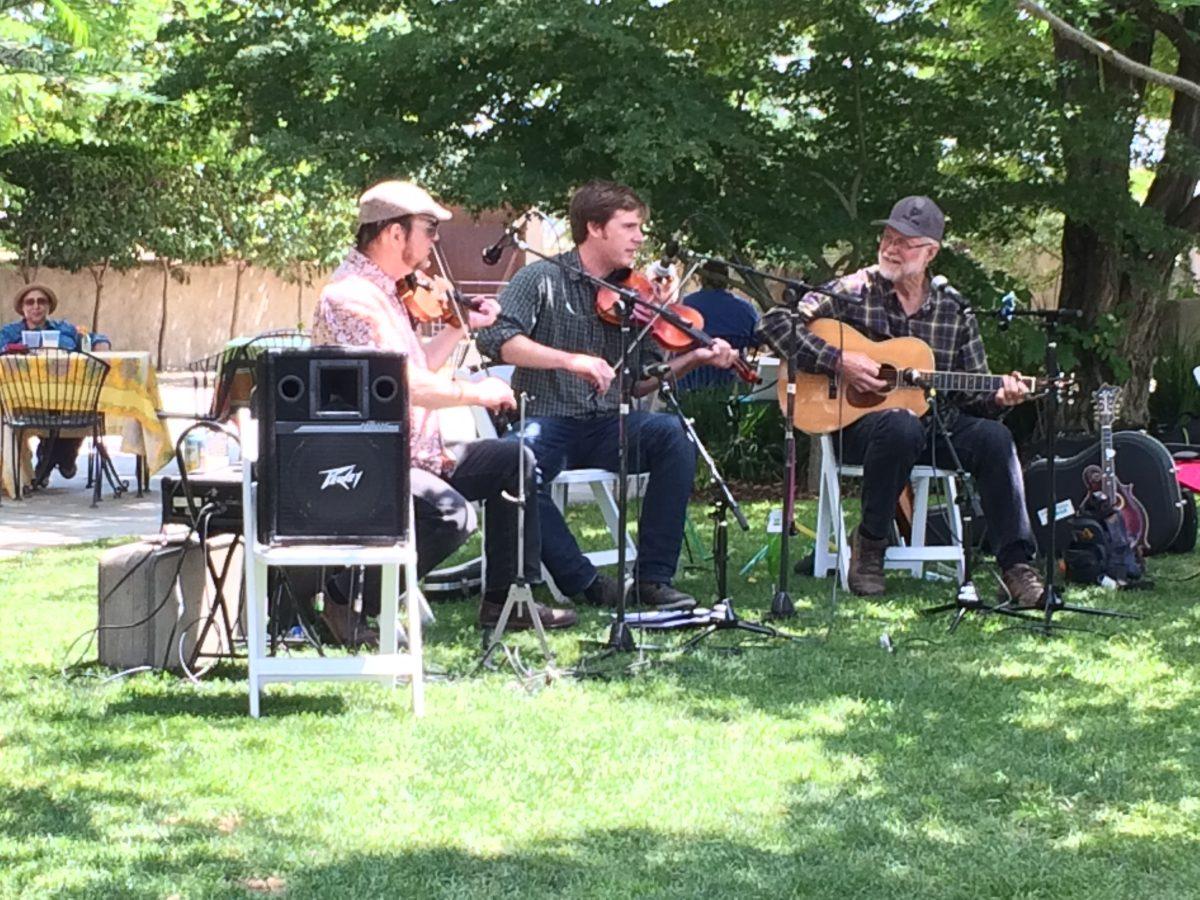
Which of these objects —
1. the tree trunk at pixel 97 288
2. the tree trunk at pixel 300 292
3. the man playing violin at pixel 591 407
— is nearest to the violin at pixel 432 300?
the man playing violin at pixel 591 407

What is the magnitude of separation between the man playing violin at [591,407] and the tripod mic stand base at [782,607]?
0.99 feet

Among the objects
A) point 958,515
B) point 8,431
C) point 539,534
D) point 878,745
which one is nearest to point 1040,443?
point 958,515

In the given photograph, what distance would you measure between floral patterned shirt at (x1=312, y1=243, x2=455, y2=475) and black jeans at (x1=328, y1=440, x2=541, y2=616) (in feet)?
0.55

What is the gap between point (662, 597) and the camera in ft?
18.9

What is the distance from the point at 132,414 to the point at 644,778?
22.1 ft

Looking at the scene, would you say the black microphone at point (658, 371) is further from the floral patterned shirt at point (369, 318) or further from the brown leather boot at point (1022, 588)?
the brown leather boot at point (1022, 588)

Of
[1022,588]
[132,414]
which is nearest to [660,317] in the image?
[1022,588]

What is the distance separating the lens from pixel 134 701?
4.39 metres

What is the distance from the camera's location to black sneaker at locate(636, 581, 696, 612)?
5.69 m

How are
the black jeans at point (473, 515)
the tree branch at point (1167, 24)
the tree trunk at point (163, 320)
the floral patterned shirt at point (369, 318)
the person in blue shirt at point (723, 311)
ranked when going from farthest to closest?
the tree trunk at point (163, 320)
the person in blue shirt at point (723, 311)
the tree branch at point (1167, 24)
the black jeans at point (473, 515)
the floral patterned shirt at point (369, 318)

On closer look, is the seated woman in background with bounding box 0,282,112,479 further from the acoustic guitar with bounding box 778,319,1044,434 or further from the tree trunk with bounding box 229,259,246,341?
the tree trunk with bounding box 229,259,246,341

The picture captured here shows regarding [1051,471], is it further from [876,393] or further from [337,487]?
[337,487]

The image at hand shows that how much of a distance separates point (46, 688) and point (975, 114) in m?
5.91

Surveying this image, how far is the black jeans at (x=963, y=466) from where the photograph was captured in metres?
6.01
